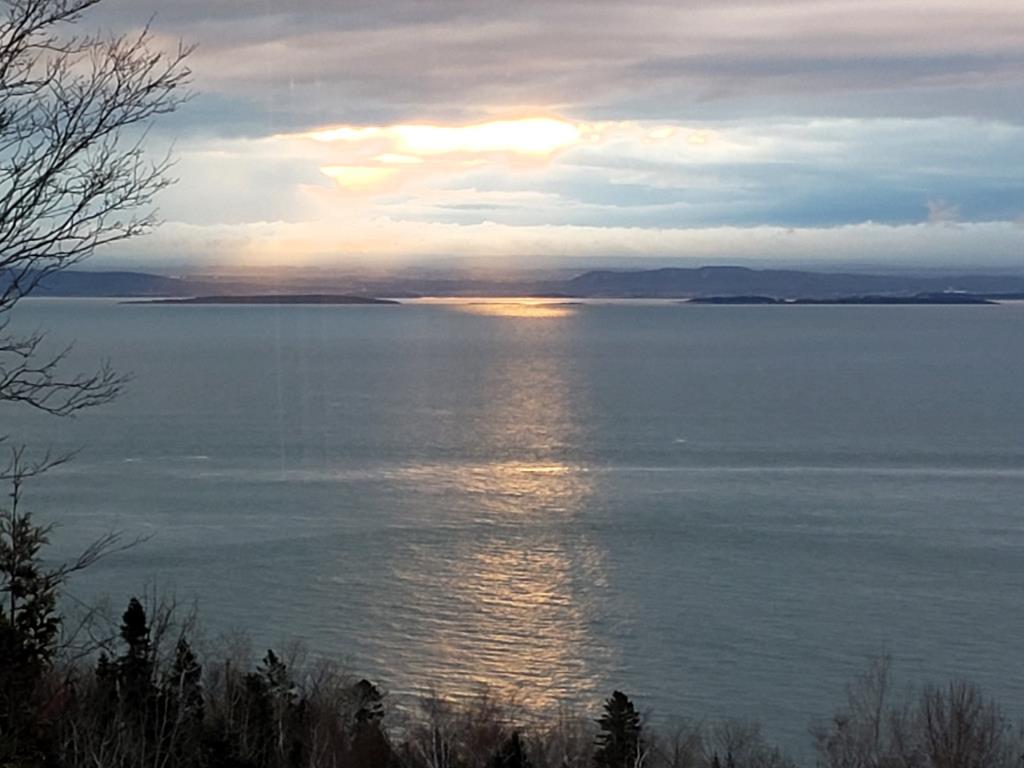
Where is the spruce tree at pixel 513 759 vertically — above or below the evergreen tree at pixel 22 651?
below

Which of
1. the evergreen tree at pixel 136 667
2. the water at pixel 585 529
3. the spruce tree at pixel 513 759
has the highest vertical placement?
the evergreen tree at pixel 136 667

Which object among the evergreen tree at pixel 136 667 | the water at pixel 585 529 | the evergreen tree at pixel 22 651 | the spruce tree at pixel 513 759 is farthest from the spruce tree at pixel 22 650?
the water at pixel 585 529

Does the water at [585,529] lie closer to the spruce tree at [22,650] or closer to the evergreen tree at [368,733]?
the evergreen tree at [368,733]

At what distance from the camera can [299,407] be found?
52.9 m

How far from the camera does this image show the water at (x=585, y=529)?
19.9 meters

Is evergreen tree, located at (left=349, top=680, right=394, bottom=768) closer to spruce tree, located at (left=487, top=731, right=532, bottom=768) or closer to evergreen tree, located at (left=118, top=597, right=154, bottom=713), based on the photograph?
spruce tree, located at (left=487, top=731, right=532, bottom=768)

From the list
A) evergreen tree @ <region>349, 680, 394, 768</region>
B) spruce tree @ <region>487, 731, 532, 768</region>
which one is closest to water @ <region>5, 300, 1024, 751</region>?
evergreen tree @ <region>349, 680, 394, 768</region>

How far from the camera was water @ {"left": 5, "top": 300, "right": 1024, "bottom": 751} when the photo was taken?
65.4 feet

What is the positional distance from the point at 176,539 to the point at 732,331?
115 metres

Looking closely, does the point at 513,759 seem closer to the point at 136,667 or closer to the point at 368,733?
the point at 368,733

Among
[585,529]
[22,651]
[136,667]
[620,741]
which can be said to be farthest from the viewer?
[585,529]

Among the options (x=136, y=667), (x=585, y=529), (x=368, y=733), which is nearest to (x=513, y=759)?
(x=368, y=733)

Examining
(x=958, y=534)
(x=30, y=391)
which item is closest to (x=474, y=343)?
(x=958, y=534)

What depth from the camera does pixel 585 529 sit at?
29.2 meters
